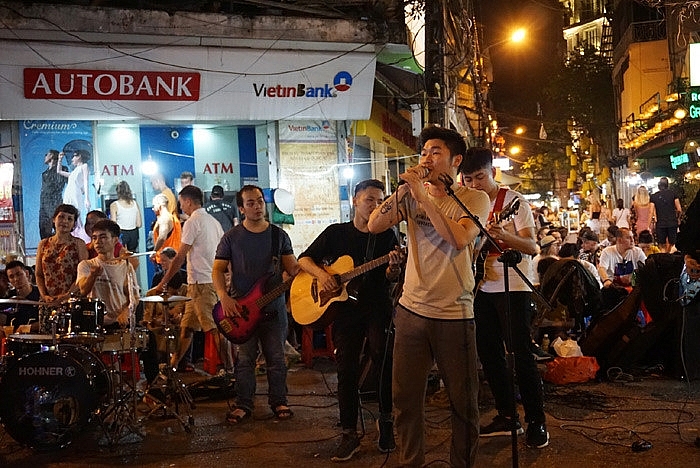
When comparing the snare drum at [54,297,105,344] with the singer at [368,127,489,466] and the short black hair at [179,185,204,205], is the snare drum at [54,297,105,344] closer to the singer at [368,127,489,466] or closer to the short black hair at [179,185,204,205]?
the short black hair at [179,185,204,205]

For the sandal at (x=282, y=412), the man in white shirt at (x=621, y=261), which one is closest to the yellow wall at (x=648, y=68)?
the man in white shirt at (x=621, y=261)

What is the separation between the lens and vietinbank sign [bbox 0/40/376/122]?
10.5 m

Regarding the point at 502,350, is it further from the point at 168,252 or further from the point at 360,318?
the point at 168,252

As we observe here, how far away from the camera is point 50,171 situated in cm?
1106

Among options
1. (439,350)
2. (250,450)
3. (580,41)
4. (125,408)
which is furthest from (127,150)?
(580,41)

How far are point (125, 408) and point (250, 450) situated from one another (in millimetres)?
1187

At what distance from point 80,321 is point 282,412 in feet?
6.31

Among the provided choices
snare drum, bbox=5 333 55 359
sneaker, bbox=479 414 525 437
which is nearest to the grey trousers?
sneaker, bbox=479 414 525 437

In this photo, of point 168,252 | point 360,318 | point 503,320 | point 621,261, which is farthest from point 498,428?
point 621,261

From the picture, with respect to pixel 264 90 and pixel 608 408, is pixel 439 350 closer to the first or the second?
pixel 608 408

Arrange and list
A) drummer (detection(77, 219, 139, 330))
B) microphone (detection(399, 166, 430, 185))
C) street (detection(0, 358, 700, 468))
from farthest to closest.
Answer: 1. drummer (detection(77, 219, 139, 330))
2. street (detection(0, 358, 700, 468))
3. microphone (detection(399, 166, 430, 185))

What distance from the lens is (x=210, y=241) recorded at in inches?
329

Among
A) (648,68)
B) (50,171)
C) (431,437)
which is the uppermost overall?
(648,68)

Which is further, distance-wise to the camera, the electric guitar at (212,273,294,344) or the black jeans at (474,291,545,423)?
the electric guitar at (212,273,294,344)
